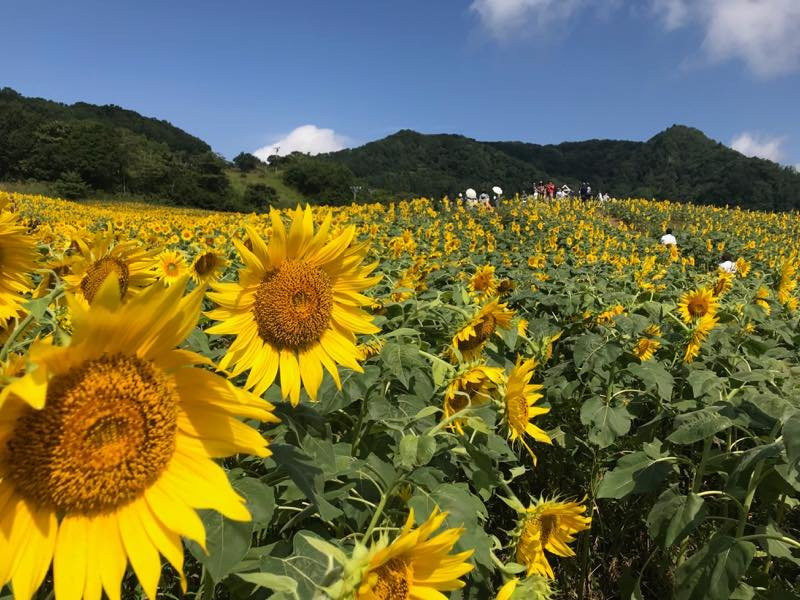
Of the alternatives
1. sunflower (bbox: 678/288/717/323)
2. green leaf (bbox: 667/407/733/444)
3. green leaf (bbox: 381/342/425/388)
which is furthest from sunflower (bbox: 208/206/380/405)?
sunflower (bbox: 678/288/717/323)

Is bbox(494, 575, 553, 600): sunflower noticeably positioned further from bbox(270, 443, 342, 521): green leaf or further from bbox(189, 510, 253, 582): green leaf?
bbox(189, 510, 253, 582): green leaf

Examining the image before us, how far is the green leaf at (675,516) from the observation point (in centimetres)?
194

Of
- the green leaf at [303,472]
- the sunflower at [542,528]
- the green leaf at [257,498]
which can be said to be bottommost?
the sunflower at [542,528]

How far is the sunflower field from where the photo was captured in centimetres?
91

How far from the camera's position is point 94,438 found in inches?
35.4

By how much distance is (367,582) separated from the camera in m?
1.02

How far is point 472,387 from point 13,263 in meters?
1.67

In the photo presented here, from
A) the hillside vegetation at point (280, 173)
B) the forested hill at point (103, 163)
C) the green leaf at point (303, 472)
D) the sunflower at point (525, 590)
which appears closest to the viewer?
the green leaf at point (303, 472)

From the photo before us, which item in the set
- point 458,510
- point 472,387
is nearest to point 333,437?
point 472,387

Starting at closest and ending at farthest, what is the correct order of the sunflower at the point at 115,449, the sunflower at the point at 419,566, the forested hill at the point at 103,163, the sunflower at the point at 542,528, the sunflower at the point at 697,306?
the sunflower at the point at 115,449 → the sunflower at the point at 419,566 → the sunflower at the point at 542,528 → the sunflower at the point at 697,306 → the forested hill at the point at 103,163

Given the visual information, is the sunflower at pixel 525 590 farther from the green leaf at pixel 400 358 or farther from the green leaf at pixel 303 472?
the green leaf at pixel 400 358

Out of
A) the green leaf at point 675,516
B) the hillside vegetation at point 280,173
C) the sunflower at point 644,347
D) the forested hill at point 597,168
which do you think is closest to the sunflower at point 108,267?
the green leaf at point 675,516

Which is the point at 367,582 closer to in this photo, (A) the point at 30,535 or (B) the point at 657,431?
(A) the point at 30,535

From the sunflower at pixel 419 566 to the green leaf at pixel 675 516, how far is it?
1.06 meters
